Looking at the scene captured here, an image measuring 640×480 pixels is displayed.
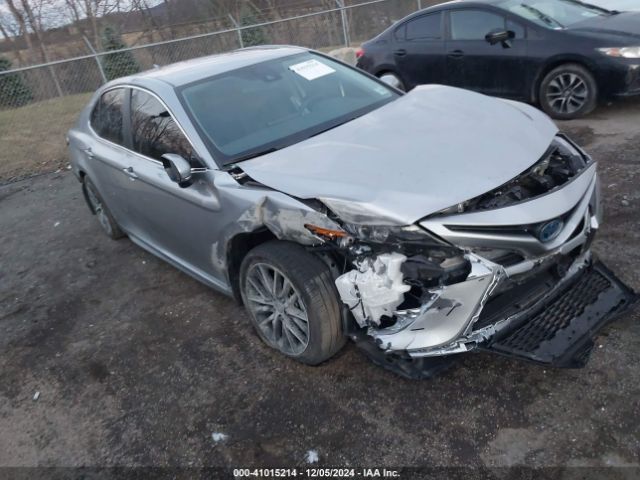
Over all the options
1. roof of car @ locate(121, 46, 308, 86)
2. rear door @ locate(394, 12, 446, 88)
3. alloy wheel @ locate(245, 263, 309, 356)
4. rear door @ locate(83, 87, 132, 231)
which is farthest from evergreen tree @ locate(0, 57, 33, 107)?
alloy wheel @ locate(245, 263, 309, 356)

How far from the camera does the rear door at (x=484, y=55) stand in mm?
6449

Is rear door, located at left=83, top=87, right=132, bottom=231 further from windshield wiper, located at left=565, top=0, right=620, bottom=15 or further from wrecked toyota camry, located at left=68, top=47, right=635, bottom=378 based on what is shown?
windshield wiper, located at left=565, top=0, right=620, bottom=15

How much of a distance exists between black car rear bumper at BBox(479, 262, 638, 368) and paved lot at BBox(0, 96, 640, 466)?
0.78ft

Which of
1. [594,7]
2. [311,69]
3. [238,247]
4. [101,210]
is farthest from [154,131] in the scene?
[594,7]

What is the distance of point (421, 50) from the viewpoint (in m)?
7.39

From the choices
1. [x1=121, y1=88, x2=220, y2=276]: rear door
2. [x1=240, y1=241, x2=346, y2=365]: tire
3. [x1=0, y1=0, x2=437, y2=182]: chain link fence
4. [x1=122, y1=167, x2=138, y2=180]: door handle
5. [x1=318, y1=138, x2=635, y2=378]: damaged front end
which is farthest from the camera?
[x1=0, y1=0, x2=437, y2=182]: chain link fence

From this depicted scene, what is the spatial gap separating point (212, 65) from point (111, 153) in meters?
1.12

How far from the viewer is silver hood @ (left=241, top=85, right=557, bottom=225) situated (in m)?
2.49

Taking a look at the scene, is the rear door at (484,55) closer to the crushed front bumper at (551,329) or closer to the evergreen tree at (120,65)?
the crushed front bumper at (551,329)

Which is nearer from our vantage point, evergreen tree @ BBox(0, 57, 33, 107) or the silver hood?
the silver hood

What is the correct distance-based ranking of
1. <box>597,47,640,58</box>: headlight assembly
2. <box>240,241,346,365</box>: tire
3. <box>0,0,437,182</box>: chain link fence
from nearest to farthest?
1. <box>240,241,346,365</box>: tire
2. <box>597,47,640,58</box>: headlight assembly
3. <box>0,0,437,182</box>: chain link fence

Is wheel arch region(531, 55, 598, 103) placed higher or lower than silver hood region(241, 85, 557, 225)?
lower

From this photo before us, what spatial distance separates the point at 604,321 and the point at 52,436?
3.05 metres

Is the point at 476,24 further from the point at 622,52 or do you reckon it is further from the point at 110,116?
the point at 110,116
